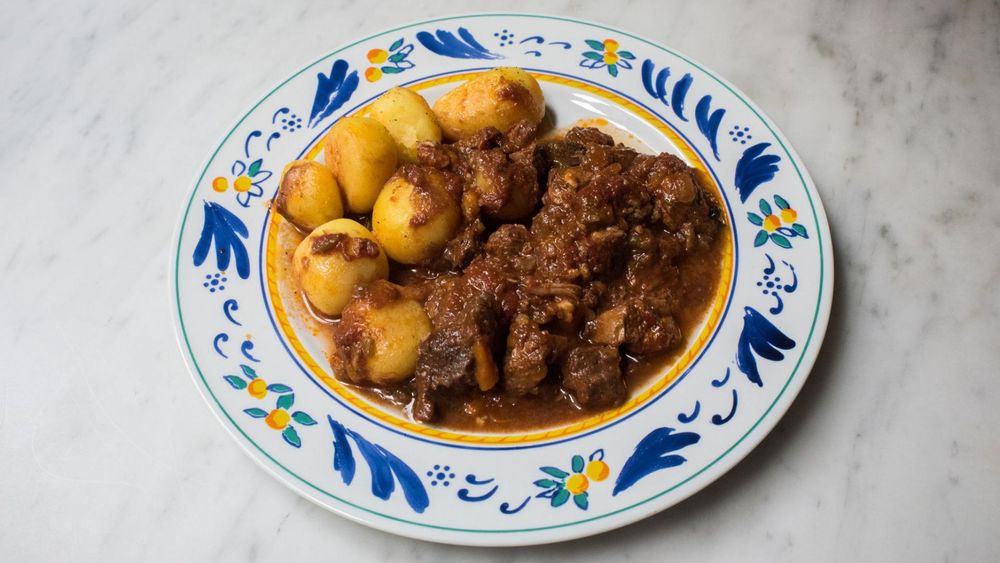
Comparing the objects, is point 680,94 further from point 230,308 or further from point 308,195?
point 230,308

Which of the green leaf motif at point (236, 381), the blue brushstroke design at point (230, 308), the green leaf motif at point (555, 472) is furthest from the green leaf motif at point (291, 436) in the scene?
the green leaf motif at point (555, 472)

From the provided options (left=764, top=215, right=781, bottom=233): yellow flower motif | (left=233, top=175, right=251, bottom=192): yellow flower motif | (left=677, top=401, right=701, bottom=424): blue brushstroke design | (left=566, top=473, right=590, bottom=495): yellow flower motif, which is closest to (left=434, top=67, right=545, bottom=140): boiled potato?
(left=233, top=175, right=251, bottom=192): yellow flower motif

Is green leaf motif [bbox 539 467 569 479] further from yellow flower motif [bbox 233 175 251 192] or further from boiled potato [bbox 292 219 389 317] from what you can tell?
yellow flower motif [bbox 233 175 251 192]

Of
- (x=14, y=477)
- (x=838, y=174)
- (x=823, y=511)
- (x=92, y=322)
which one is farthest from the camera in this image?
(x=838, y=174)

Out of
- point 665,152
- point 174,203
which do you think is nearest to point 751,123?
point 665,152

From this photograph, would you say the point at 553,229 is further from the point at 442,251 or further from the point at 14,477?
the point at 14,477

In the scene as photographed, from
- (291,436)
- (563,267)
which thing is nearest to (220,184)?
(291,436)

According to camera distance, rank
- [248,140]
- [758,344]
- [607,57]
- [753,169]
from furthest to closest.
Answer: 1. [607,57]
2. [248,140]
3. [753,169]
4. [758,344]
